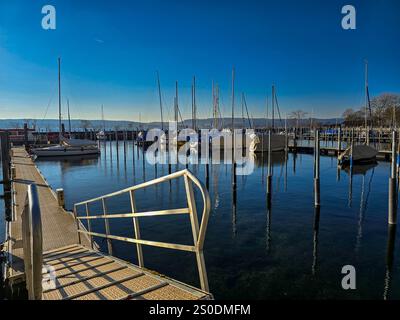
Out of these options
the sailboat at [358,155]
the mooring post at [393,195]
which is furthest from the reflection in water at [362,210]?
the sailboat at [358,155]

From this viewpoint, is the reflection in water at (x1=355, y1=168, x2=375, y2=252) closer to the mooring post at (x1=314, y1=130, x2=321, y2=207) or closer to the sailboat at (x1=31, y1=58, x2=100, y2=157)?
the mooring post at (x1=314, y1=130, x2=321, y2=207)

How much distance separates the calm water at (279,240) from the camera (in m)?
8.66

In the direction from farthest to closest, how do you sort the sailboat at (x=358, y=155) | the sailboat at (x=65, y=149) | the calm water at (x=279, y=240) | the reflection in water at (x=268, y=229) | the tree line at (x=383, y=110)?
the tree line at (x=383, y=110)
the sailboat at (x=65, y=149)
the sailboat at (x=358, y=155)
the reflection in water at (x=268, y=229)
the calm water at (x=279, y=240)

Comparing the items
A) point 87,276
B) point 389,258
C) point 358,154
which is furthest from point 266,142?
point 87,276

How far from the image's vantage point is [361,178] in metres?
25.9

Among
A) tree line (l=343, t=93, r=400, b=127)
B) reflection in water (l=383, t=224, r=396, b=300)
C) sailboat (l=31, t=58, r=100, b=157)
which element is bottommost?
reflection in water (l=383, t=224, r=396, b=300)

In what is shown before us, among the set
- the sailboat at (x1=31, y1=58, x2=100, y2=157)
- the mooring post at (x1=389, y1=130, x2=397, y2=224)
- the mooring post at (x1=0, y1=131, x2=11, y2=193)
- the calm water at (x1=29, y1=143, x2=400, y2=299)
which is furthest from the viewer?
the sailboat at (x1=31, y1=58, x2=100, y2=157)

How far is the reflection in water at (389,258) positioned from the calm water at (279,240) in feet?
0.16

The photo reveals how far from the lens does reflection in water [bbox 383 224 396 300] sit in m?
8.41

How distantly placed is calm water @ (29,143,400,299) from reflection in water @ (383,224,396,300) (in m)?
0.05

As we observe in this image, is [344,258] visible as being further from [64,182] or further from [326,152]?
[326,152]

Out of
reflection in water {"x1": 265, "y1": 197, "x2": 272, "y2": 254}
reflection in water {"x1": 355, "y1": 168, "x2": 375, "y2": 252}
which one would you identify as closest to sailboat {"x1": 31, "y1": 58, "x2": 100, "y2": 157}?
reflection in water {"x1": 265, "y1": 197, "x2": 272, "y2": 254}

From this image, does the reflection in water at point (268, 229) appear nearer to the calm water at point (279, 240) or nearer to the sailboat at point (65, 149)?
the calm water at point (279, 240)
